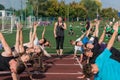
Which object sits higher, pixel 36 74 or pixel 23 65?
pixel 23 65

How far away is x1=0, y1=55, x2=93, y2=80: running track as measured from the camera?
11742 millimetres

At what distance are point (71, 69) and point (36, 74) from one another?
1836 millimetres

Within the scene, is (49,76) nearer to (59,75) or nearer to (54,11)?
(59,75)

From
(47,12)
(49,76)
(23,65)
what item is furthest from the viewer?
(47,12)

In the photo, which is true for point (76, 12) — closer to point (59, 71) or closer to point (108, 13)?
point (108, 13)

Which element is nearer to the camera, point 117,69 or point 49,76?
point 117,69

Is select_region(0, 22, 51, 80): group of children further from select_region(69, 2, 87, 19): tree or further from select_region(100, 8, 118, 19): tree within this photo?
select_region(100, 8, 118, 19): tree

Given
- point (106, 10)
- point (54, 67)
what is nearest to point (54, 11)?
point (106, 10)

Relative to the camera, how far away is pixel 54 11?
360 ft

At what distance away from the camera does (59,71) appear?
43.5 ft

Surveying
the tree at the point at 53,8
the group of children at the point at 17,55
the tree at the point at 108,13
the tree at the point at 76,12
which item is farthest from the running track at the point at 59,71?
the tree at the point at 108,13

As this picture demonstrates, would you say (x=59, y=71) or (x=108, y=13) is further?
(x=108, y=13)

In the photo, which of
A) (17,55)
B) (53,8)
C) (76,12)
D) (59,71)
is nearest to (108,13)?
(76,12)

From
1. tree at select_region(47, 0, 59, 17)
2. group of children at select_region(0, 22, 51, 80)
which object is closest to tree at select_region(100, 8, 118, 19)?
tree at select_region(47, 0, 59, 17)
